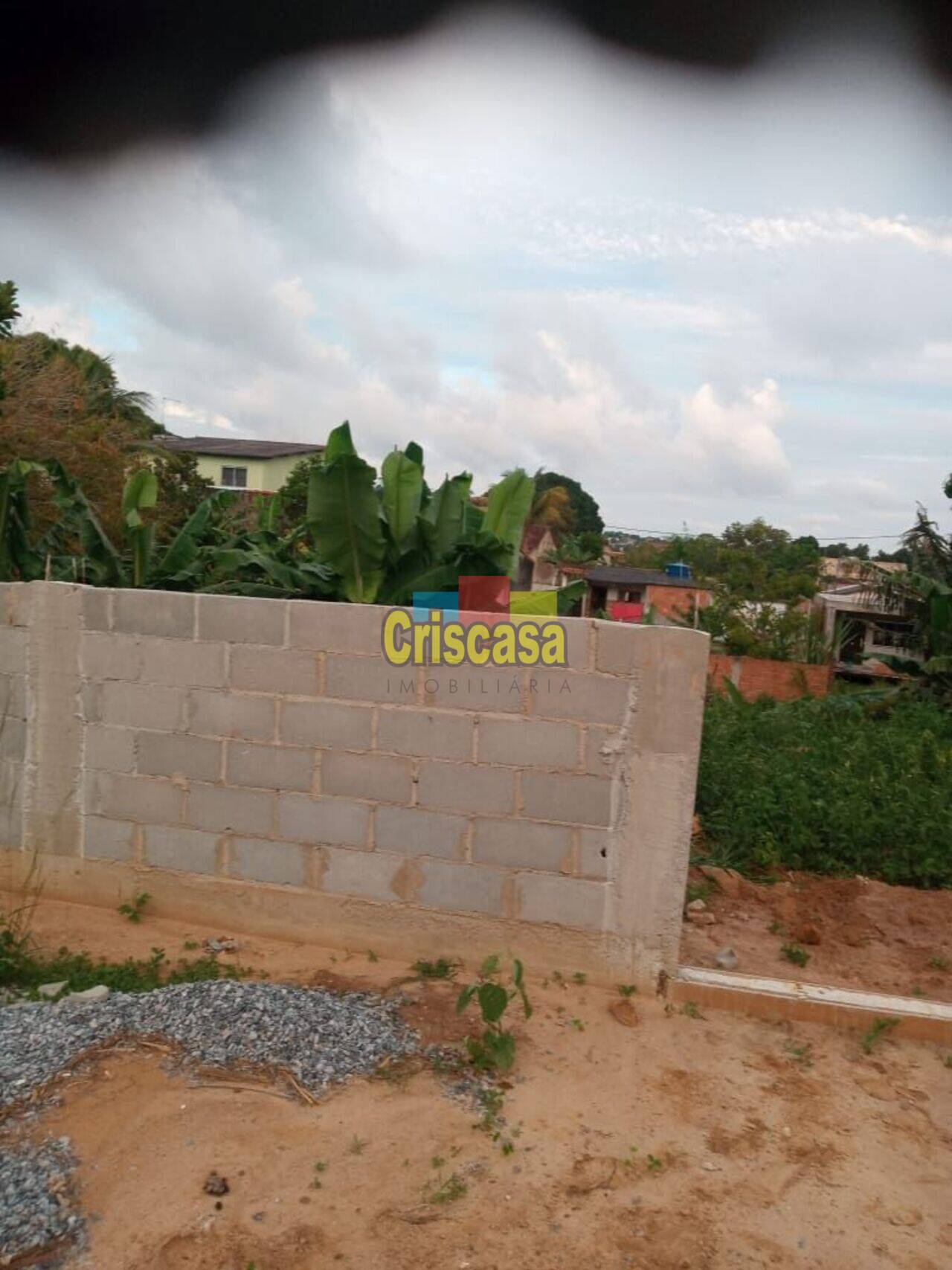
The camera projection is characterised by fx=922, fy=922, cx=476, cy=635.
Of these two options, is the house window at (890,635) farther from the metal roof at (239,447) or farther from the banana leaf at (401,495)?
the metal roof at (239,447)

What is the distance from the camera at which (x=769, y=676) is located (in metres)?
14.6

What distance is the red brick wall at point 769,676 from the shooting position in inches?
550

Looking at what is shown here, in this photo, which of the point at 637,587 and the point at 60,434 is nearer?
the point at 60,434

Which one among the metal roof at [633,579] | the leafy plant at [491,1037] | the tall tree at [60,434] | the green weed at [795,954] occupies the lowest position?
the green weed at [795,954]

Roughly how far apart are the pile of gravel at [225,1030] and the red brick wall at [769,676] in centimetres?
1110

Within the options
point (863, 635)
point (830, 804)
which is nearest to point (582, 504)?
point (863, 635)

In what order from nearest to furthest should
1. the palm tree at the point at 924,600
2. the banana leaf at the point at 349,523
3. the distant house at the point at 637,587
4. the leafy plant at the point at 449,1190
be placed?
the leafy plant at the point at 449,1190 → the banana leaf at the point at 349,523 → the palm tree at the point at 924,600 → the distant house at the point at 637,587

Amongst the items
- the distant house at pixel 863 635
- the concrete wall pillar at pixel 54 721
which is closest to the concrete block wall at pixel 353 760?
the concrete wall pillar at pixel 54 721

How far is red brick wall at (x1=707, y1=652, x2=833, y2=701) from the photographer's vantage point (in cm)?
1396

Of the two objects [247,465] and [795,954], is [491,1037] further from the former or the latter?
[247,465]

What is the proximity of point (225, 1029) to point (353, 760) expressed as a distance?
116 cm

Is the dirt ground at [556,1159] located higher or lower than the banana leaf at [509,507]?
lower

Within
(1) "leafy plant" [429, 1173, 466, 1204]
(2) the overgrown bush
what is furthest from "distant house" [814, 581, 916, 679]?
(1) "leafy plant" [429, 1173, 466, 1204]

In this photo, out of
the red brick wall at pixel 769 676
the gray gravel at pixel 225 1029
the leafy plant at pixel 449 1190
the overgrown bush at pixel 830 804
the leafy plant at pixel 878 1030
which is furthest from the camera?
the red brick wall at pixel 769 676
